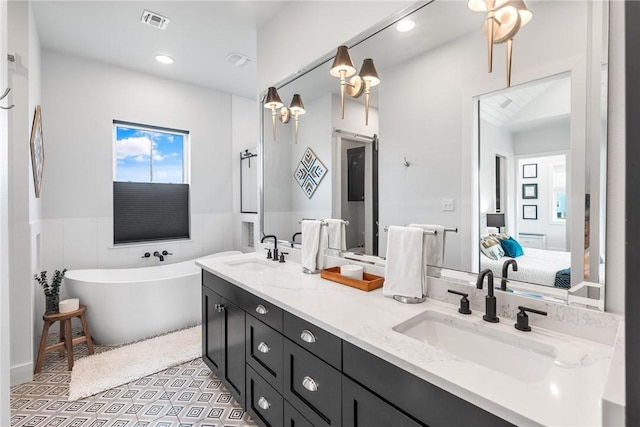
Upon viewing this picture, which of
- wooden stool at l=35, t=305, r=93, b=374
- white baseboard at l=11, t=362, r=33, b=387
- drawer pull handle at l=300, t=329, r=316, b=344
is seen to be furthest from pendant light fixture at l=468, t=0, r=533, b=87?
white baseboard at l=11, t=362, r=33, b=387

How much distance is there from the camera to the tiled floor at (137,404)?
1.84 meters

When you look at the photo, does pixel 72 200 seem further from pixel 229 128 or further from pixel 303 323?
pixel 303 323

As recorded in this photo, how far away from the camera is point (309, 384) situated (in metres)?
1.25

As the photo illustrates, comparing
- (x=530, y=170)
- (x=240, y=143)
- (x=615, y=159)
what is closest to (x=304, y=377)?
(x=530, y=170)

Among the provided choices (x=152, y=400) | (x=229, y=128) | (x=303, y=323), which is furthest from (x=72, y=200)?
(x=303, y=323)

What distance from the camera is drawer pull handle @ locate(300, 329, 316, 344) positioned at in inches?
48.2

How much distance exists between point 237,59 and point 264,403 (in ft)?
10.5

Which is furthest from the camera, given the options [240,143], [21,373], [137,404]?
[240,143]

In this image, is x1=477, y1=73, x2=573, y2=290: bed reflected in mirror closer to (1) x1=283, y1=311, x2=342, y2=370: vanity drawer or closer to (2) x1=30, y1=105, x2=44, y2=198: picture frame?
(1) x1=283, y1=311, x2=342, y2=370: vanity drawer

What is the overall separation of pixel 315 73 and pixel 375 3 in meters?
0.62

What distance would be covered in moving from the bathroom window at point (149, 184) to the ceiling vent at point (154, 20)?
4.57 ft

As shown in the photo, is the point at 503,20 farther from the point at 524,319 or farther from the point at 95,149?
the point at 95,149

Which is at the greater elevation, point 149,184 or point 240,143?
point 240,143

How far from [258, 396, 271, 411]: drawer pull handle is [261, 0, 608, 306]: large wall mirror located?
98 cm
